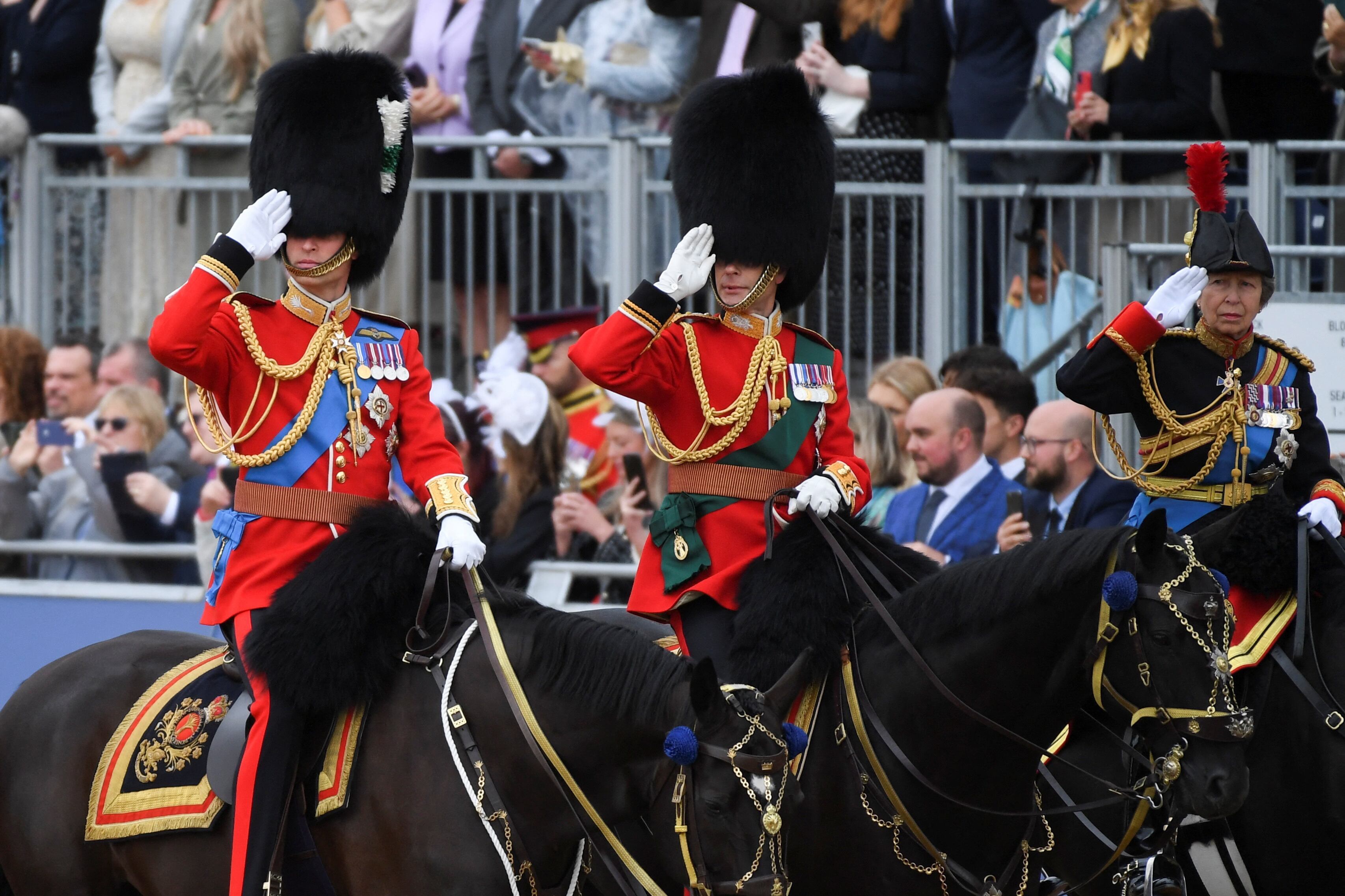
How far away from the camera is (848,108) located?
9039 millimetres

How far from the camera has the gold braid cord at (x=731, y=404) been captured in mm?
5676

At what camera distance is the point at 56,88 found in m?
11.1

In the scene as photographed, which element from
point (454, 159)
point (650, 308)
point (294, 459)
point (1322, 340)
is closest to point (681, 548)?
point (650, 308)

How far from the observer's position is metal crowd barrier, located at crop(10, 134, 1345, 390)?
27.4ft

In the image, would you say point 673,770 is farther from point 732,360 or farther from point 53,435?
point 53,435

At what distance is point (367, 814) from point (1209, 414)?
9.34 ft

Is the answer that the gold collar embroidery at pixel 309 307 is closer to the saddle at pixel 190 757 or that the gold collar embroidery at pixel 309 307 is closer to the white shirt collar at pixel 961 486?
the saddle at pixel 190 757

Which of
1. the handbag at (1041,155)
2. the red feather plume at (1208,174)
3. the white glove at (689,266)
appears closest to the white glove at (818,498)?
the white glove at (689,266)

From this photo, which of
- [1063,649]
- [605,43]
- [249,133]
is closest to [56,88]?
[249,133]

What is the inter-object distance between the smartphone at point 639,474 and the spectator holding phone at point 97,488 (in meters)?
2.39

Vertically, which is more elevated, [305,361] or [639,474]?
[305,361]

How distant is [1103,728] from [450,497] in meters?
1.89

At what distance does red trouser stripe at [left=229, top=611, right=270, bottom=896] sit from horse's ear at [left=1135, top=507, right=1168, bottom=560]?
2238 millimetres

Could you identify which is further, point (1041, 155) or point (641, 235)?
point (641, 235)
